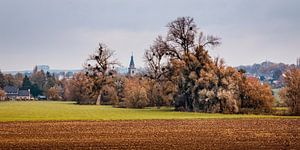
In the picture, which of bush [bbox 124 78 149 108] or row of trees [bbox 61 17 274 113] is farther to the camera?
bush [bbox 124 78 149 108]

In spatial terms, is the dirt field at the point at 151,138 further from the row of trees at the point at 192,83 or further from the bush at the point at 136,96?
the bush at the point at 136,96

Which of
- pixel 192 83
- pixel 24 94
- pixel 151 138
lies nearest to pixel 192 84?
pixel 192 83

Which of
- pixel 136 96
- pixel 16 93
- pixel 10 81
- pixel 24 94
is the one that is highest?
pixel 10 81

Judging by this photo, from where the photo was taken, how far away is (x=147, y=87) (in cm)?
8819

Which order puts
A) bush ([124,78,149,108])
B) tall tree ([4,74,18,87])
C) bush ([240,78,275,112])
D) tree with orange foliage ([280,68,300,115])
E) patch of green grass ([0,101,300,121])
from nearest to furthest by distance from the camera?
patch of green grass ([0,101,300,121]) → tree with orange foliage ([280,68,300,115]) → bush ([240,78,275,112]) → bush ([124,78,149,108]) → tall tree ([4,74,18,87])

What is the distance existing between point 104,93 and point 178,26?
116 feet

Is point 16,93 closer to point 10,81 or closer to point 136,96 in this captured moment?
point 10,81

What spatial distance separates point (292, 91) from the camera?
6234cm

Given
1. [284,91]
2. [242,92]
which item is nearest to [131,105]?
[242,92]

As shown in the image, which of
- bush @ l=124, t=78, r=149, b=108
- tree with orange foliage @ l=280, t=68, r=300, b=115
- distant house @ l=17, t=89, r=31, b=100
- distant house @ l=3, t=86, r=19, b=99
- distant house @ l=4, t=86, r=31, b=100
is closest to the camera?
tree with orange foliage @ l=280, t=68, r=300, b=115

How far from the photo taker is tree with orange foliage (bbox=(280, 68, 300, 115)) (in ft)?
200

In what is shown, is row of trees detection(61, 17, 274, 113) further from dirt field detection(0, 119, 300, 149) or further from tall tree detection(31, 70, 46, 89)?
tall tree detection(31, 70, 46, 89)

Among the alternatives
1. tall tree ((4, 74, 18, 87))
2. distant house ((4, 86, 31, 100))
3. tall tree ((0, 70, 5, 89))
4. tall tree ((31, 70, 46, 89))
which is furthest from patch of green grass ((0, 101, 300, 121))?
tall tree ((31, 70, 46, 89))

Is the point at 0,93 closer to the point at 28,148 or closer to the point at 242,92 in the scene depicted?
the point at 242,92
